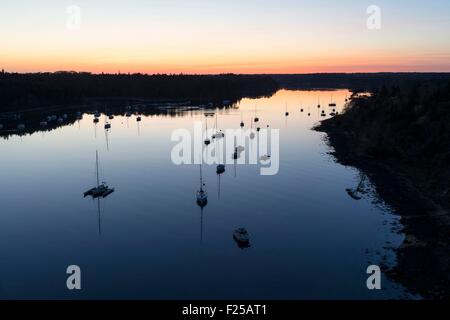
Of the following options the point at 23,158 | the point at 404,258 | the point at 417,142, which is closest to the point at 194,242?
the point at 404,258

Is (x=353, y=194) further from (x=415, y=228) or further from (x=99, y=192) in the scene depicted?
(x=99, y=192)

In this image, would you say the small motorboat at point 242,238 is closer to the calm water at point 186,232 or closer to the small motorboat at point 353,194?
the calm water at point 186,232

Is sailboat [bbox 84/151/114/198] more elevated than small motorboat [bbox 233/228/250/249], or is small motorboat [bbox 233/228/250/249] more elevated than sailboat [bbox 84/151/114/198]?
sailboat [bbox 84/151/114/198]

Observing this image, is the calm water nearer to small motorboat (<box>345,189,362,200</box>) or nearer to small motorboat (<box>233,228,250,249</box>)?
small motorboat (<box>233,228,250,249</box>)

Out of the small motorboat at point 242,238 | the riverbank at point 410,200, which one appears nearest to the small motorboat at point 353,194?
the riverbank at point 410,200

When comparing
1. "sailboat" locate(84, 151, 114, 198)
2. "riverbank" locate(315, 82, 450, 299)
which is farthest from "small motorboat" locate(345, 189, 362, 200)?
"sailboat" locate(84, 151, 114, 198)
